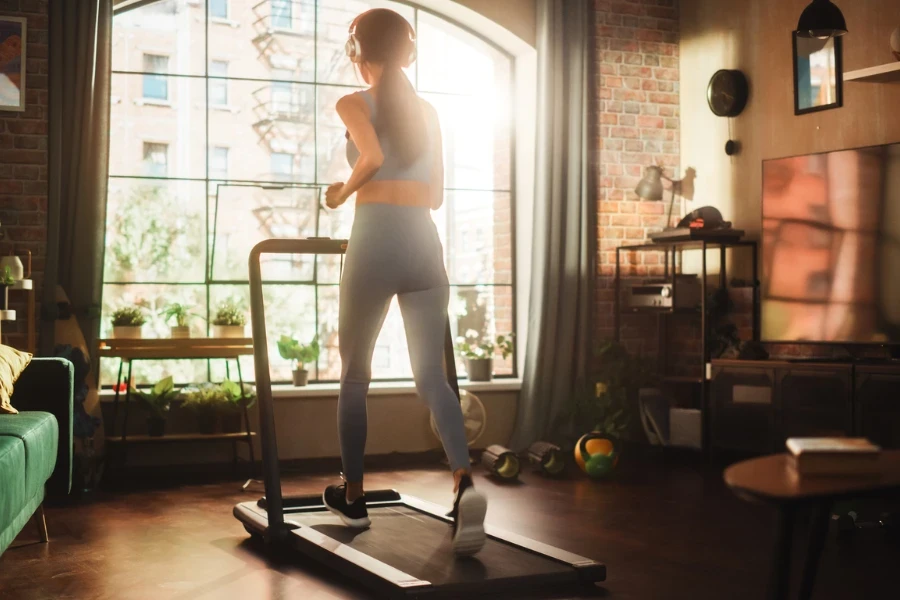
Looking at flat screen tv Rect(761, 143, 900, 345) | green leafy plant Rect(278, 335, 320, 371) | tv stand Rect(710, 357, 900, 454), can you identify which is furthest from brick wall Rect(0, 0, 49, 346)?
flat screen tv Rect(761, 143, 900, 345)

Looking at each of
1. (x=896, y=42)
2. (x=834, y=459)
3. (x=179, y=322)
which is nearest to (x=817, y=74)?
(x=896, y=42)

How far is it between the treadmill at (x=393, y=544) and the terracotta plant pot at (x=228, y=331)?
1.80 m

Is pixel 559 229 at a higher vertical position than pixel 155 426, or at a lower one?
higher

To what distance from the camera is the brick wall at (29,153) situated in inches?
208

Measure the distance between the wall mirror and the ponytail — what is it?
10.1 feet

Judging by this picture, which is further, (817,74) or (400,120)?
(817,74)

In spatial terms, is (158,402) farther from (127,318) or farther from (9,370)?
(9,370)

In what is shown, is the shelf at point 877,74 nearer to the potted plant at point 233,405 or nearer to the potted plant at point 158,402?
the potted plant at point 233,405

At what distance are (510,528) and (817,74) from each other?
3123 mm

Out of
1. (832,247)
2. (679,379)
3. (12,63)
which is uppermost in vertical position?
(12,63)

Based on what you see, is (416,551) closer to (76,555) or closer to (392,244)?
(392,244)

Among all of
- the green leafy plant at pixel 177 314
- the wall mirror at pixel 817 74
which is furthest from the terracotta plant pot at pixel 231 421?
the wall mirror at pixel 817 74

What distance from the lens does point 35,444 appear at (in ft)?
10.3

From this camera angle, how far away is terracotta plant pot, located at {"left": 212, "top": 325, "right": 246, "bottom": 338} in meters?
5.52
